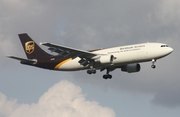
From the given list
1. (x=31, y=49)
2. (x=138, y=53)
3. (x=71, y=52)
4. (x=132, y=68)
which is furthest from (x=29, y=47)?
(x=138, y=53)

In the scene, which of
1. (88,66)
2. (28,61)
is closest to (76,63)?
(88,66)

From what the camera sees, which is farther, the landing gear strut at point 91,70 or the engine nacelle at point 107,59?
the landing gear strut at point 91,70

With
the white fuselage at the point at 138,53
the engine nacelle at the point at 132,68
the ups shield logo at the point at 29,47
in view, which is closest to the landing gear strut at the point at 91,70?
the white fuselage at the point at 138,53

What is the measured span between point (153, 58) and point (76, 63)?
12092 mm

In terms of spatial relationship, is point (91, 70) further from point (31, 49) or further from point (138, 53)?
point (31, 49)

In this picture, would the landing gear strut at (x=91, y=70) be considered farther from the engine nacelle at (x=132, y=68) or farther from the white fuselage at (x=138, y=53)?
the engine nacelle at (x=132, y=68)

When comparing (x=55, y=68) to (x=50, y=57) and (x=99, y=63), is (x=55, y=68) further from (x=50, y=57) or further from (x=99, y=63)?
(x=99, y=63)

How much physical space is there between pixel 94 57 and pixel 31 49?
12856mm

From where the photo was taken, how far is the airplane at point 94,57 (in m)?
83.8

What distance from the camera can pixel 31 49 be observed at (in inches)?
3762

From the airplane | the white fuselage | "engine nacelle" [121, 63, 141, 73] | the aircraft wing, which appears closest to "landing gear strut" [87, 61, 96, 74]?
the airplane

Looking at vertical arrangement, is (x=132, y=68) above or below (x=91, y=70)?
above

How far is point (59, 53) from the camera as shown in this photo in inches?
3408

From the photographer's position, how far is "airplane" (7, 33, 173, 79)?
83.8m
